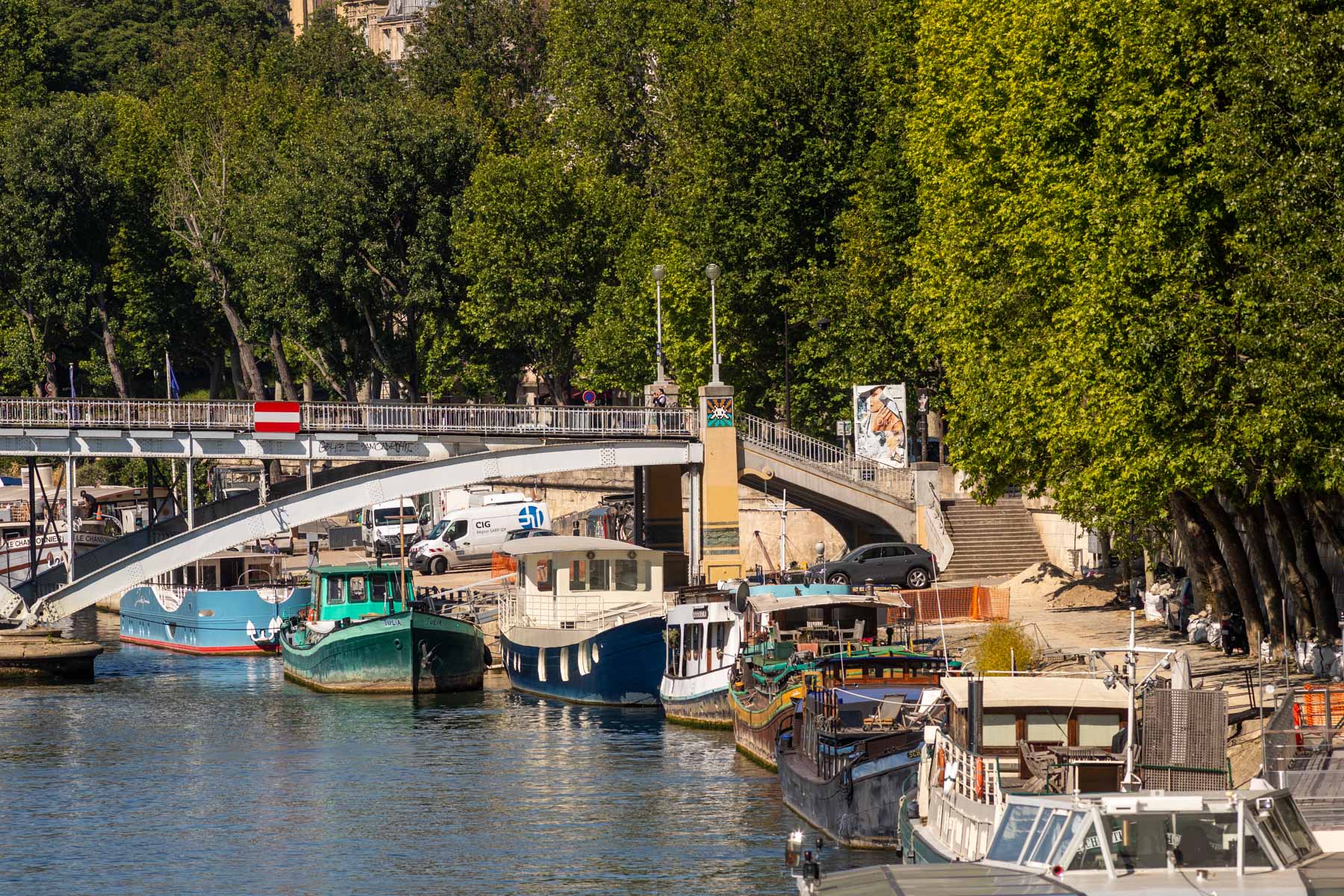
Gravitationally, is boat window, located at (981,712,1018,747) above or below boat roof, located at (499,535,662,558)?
below

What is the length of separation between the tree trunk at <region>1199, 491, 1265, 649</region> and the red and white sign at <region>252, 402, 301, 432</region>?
102 ft

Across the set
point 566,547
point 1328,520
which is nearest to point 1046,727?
point 1328,520

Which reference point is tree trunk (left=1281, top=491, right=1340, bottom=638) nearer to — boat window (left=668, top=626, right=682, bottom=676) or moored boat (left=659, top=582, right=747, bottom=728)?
moored boat (left=659, top=582, right=747, bottom=728)

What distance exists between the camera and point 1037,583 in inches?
2152

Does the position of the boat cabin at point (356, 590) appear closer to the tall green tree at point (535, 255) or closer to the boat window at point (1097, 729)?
the tall green tree at point (535, 255)

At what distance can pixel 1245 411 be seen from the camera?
111 feet

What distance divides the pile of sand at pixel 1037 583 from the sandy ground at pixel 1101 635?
0.02m

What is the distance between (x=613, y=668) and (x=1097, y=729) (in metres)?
22.5

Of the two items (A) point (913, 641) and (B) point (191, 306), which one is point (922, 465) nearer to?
(A) point (913, 641)

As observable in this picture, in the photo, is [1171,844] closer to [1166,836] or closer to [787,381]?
[1166,836]

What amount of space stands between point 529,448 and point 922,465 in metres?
11.9

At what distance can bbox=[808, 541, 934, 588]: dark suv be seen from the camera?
57.4 metres

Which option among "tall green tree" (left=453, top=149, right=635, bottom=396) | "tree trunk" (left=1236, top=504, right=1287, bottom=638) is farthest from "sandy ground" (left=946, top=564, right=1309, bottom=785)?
"tall green tree" (left=453, top=149, right=635, bottom=396)

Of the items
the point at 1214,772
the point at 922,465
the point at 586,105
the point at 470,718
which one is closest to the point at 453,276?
the point at 586,105
